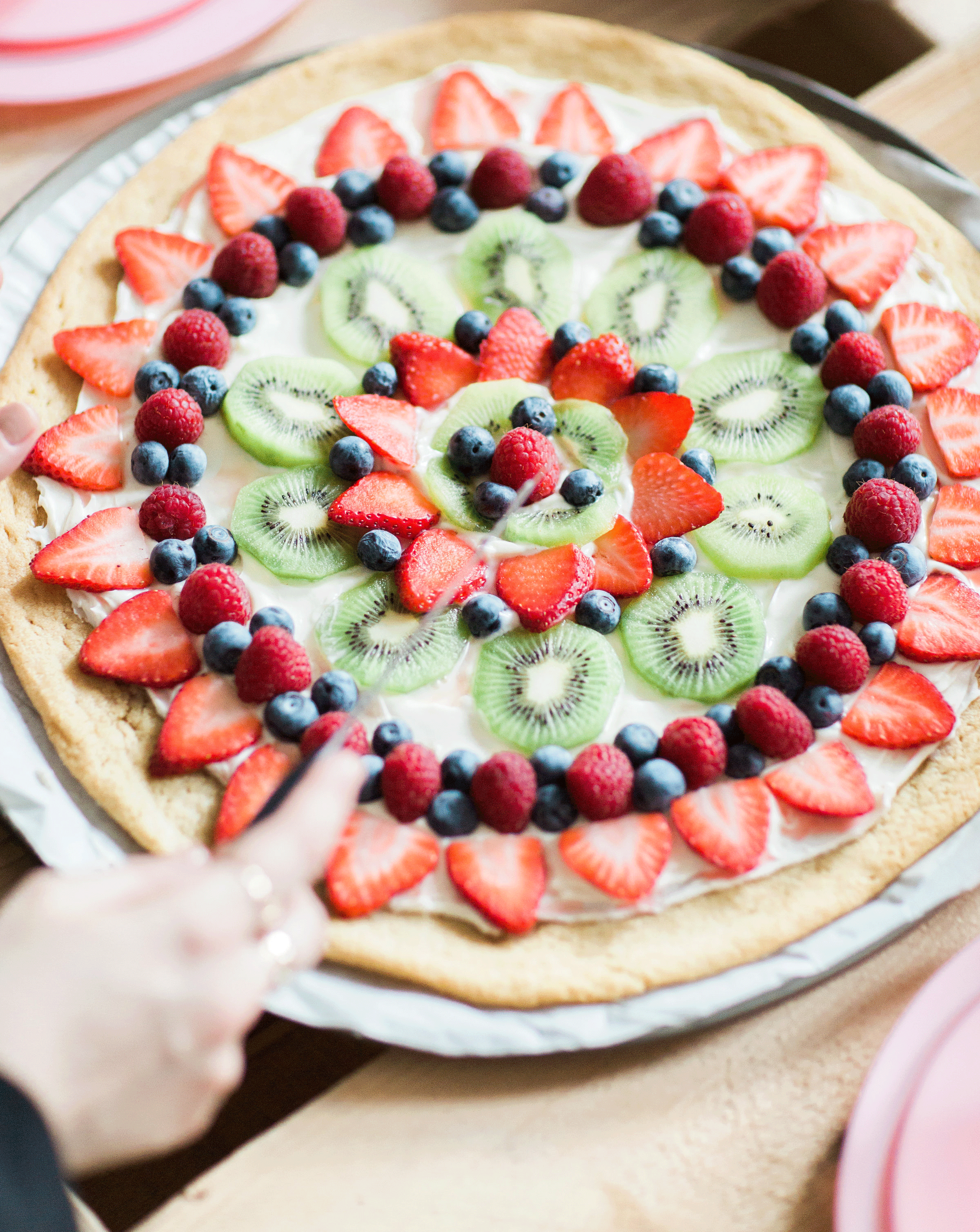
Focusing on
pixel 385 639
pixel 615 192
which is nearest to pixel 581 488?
pixel 385 639

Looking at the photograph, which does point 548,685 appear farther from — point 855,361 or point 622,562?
point 855,361

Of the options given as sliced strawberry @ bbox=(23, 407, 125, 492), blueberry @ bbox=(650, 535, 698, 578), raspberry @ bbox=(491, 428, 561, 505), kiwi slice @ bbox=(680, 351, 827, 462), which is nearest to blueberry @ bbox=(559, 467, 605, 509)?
raspberry @ bbox=(491, 428, 561, 505)

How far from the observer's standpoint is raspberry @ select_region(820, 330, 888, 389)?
213 centimetres

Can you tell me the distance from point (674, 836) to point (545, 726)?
27 centimetres

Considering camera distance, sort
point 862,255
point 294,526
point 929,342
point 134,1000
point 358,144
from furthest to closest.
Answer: point 358,144 → point 862,255 → point 929,342 → point 294,526 → point 134,1000

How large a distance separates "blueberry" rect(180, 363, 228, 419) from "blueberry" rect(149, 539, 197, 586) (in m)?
0.32

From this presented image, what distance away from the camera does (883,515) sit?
6.35 feet

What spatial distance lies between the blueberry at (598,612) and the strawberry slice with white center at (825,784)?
0.37 m

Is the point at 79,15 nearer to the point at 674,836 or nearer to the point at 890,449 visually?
the point at 890,449

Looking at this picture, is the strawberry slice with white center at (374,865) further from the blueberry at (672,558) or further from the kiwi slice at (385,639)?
the blueberry at (672,558)

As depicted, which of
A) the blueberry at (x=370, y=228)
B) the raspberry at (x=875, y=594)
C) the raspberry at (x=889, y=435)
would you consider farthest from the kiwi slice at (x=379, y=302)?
the raspberry at (x=875, y=594)

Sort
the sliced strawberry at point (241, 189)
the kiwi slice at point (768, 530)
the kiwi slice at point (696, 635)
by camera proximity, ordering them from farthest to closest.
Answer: the sliced strawberry at point (241, 189) < the kiwi slice at point (768, 530) < the kiwi slice at point (696, 635)

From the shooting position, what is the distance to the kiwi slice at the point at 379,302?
221cm

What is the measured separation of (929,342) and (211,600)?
59.0 inches
